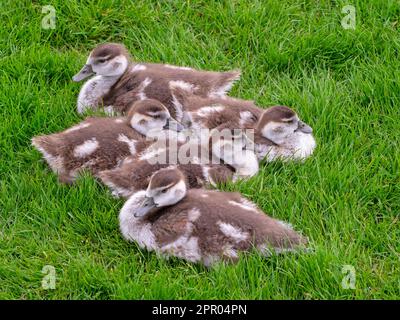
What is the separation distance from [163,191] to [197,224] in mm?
231

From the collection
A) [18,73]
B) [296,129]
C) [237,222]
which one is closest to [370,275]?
[237,222]

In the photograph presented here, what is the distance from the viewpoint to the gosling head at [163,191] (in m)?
3.76

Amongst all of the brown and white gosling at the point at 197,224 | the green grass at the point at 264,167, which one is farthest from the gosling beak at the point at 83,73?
the brown and white gosling at the point at 197,224

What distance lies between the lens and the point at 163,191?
376 cm

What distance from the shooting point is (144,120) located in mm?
4305

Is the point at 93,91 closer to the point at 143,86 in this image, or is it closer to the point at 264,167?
the point at 143,86

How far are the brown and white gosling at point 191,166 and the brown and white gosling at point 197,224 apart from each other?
0.16m

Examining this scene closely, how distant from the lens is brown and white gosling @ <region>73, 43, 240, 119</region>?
4.61 m

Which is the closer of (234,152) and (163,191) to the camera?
(163,191)

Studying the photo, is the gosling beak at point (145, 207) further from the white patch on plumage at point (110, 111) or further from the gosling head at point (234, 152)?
the white patch on plumage at point (110, 111)

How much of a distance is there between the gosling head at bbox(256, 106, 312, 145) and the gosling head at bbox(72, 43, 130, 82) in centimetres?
95

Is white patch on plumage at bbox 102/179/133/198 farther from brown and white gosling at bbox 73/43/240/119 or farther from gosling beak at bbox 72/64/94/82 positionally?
gosling beak at bbox 72/64/94/82

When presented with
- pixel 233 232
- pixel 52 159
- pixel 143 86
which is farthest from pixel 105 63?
pixel 233 232

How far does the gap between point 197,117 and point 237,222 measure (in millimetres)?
982
